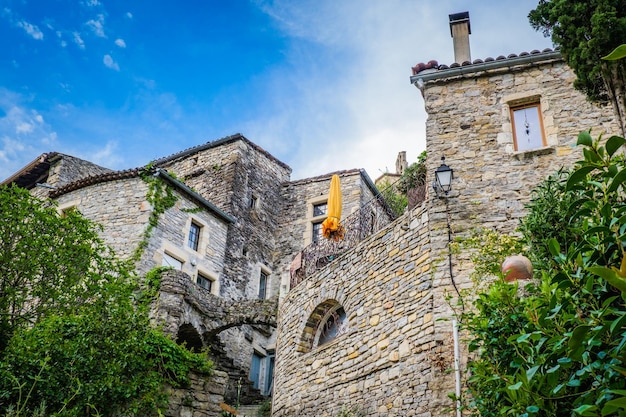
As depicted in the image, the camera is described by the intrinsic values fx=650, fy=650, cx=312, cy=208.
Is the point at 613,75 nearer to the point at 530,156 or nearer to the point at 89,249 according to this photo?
the point at 530,156

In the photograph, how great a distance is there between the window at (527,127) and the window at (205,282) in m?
11.1

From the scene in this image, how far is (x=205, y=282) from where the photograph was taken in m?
19.1

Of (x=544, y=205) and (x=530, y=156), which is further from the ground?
(x=530, y=156)

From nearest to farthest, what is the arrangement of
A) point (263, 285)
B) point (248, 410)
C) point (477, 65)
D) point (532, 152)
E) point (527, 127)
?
1. point (532, 152)
2. point (527, 127)
3. point (477, 65)
4. point (248, 410)
5. point (263, 285)

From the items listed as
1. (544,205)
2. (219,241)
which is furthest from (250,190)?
(544,205)

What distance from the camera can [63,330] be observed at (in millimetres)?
9875

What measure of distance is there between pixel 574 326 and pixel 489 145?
584 cm

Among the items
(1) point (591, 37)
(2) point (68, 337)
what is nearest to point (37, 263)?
(2) point (68, 337)

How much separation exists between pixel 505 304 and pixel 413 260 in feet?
12.2

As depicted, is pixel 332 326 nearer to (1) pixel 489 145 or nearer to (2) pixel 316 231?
(1) pixel 489 145

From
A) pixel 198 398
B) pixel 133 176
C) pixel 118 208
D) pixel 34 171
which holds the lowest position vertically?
pixel 198 398

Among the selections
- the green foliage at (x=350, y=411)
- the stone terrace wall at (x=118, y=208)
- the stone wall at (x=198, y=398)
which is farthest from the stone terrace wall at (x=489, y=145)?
the stone terrace wall at (x=118, y=208)

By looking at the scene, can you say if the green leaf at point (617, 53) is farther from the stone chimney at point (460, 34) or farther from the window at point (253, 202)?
the window at point (253, 202)

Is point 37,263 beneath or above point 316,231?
beneath
